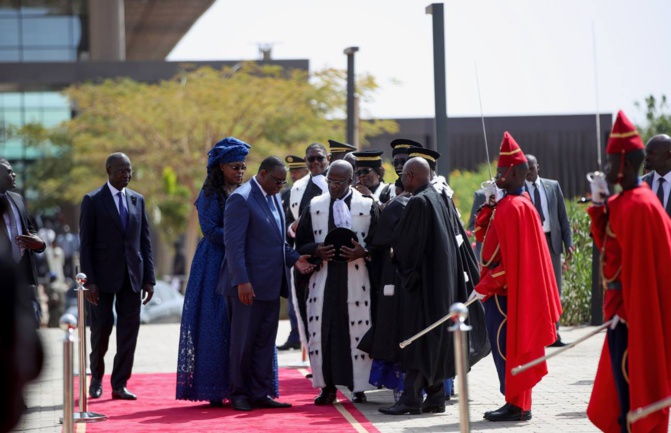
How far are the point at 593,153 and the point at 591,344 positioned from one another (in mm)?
30515

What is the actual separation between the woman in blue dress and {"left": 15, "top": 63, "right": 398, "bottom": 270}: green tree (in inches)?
1012

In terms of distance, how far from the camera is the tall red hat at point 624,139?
6762 mm

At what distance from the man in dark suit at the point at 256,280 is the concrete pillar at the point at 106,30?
40.8 metres

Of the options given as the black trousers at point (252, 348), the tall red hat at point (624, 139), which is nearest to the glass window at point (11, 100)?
the black trousers at point (252, 348)

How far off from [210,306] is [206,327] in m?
0.19

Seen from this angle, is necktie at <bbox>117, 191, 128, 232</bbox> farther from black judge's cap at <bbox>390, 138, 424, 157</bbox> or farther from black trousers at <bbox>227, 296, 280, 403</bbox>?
black judge's cap at <bbox>390, 138, 424, 157</bbox>

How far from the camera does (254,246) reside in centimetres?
1027

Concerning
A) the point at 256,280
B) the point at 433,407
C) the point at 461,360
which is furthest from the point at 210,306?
the point at 461,360

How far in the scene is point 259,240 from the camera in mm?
10273

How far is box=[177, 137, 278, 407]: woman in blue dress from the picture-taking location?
10344 millimetres

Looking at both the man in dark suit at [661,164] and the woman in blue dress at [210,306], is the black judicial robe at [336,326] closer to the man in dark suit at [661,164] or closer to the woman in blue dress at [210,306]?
the woman in blue dress at [210,306]

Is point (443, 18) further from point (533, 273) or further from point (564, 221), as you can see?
point (533, 273)

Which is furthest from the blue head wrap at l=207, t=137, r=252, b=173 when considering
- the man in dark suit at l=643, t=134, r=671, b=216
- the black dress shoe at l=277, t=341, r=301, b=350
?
the black dress shoe at l=277, t=341, r=301, b=350

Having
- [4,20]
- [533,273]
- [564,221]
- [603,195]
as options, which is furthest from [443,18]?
[4,20]
